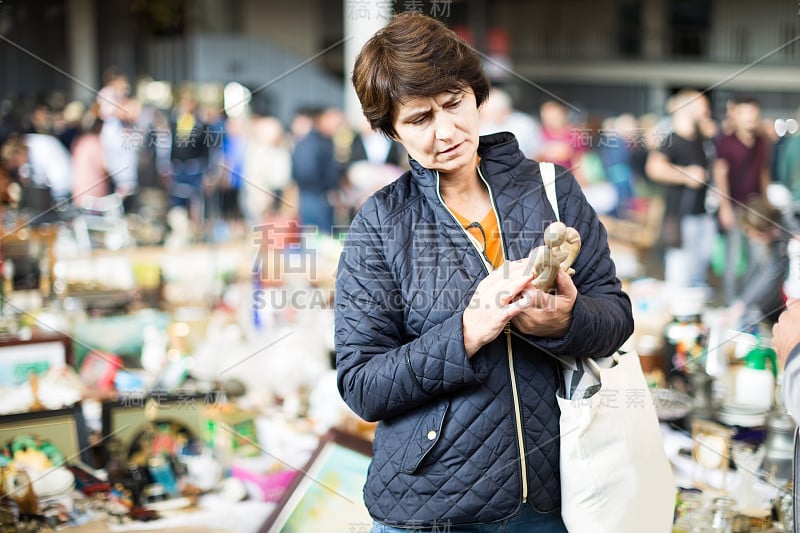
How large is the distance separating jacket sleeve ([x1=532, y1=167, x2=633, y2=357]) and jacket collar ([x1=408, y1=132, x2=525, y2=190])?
0.18 feet

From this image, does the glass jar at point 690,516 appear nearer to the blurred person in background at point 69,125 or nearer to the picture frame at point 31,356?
the picture frame at point 31,356

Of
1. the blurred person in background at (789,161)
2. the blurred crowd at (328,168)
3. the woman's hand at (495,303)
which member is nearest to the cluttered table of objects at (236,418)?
the woman's hand at (495,303)

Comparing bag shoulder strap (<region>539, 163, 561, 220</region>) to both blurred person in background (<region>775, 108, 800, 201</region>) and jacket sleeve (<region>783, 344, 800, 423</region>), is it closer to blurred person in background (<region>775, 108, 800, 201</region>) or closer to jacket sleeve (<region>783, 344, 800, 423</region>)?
jacket sleeve (<region>783, 344, 800, 423</region>)

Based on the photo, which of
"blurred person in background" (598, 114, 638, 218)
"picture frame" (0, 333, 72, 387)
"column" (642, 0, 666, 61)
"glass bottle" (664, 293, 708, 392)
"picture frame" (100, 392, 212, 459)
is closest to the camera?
"picture frame" (100, 392, 212, 459)

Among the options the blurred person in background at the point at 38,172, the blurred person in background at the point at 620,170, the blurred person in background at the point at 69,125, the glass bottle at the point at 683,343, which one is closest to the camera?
the glass bottle at the point at 683,343

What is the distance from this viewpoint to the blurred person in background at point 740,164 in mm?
4352

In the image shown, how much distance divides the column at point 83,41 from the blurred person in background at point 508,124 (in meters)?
5.69

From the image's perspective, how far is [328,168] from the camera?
5305 mm

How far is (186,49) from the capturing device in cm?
1044

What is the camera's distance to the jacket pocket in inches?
34.6

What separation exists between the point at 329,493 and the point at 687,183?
3377 millimetres

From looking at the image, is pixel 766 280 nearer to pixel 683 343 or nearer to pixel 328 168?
pixel 683 343

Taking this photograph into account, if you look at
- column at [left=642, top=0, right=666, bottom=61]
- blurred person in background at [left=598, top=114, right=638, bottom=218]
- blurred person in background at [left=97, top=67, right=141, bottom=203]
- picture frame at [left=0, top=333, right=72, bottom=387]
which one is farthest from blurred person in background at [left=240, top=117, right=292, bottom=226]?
column at [left=642, top=0, right=666, bottom=61]

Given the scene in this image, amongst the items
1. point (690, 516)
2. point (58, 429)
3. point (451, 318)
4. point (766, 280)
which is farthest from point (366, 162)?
point (451, 318)
